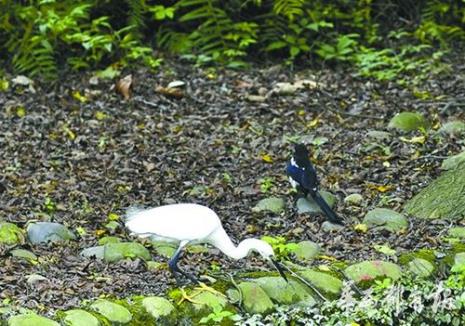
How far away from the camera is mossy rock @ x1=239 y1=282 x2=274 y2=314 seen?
5379mm

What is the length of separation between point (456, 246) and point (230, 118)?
341 centimetres

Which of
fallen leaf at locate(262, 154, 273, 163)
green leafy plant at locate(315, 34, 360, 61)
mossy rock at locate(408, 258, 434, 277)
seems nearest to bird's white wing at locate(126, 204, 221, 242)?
mossy rock at locate(408, 258, 434, 277)

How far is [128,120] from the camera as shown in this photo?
908cm

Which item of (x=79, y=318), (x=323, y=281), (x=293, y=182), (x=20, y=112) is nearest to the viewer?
(x=79, y=318)

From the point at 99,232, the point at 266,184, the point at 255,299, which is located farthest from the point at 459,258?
the point at 99,232

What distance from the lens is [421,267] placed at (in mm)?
5883

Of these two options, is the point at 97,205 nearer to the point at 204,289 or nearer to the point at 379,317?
the point at 204,289

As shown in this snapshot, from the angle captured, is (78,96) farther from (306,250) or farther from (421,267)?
(421,267)

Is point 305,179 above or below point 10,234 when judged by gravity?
below

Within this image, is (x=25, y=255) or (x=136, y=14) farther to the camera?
(x=136, y=14)

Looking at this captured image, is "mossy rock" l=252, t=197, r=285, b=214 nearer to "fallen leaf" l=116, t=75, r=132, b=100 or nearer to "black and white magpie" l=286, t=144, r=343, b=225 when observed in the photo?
"black and white magpie" l=286, t=144, r=343, b=225

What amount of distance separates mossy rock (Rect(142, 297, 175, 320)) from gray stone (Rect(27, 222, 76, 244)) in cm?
146

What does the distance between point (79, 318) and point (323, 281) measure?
1458 millimetres

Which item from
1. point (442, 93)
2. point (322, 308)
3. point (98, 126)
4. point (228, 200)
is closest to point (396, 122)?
point (442, 93)
